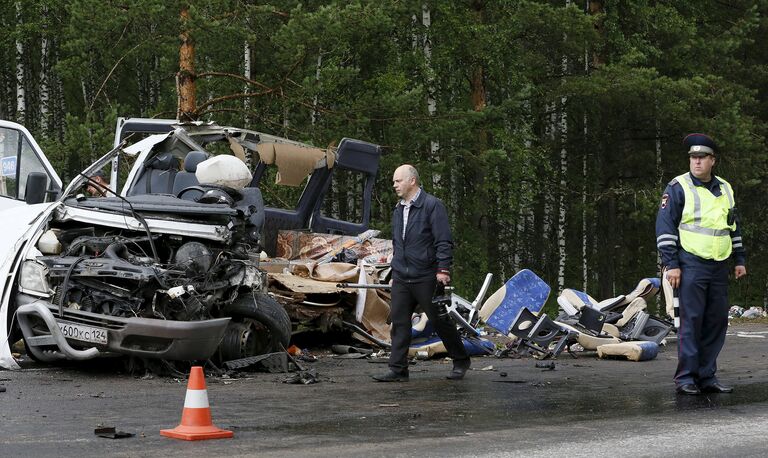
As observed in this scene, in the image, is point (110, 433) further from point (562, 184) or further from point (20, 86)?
point (562, 184)

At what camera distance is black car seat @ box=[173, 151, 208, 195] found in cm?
1248

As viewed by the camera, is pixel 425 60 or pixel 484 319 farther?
pixel 425 60

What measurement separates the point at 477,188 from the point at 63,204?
72.4ft

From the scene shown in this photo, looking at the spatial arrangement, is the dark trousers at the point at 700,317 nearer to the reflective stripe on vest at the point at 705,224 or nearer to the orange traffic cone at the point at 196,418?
the reflective stripe on vest at the point at 705,224

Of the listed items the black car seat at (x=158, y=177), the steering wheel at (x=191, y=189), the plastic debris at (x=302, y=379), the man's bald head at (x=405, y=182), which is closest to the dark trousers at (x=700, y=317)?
the man's bald head at (x=405, y=182)

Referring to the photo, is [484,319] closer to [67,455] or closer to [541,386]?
[541,386]

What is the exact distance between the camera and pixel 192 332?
10234mm

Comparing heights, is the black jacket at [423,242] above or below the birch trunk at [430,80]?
below

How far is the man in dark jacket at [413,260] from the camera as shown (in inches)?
419

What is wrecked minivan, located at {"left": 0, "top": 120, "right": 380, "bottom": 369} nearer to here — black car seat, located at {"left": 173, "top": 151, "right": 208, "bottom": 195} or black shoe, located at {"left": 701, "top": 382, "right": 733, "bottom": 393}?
black car seat, located at {"left": 173, "top": 151, "right": 208, "bottom": 195}

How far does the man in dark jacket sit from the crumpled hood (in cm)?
319

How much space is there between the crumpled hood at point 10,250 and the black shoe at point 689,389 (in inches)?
226

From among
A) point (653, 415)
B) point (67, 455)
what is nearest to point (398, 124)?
point (653, 415)

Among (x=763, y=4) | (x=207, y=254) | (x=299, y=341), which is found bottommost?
(x=299, y=341)
